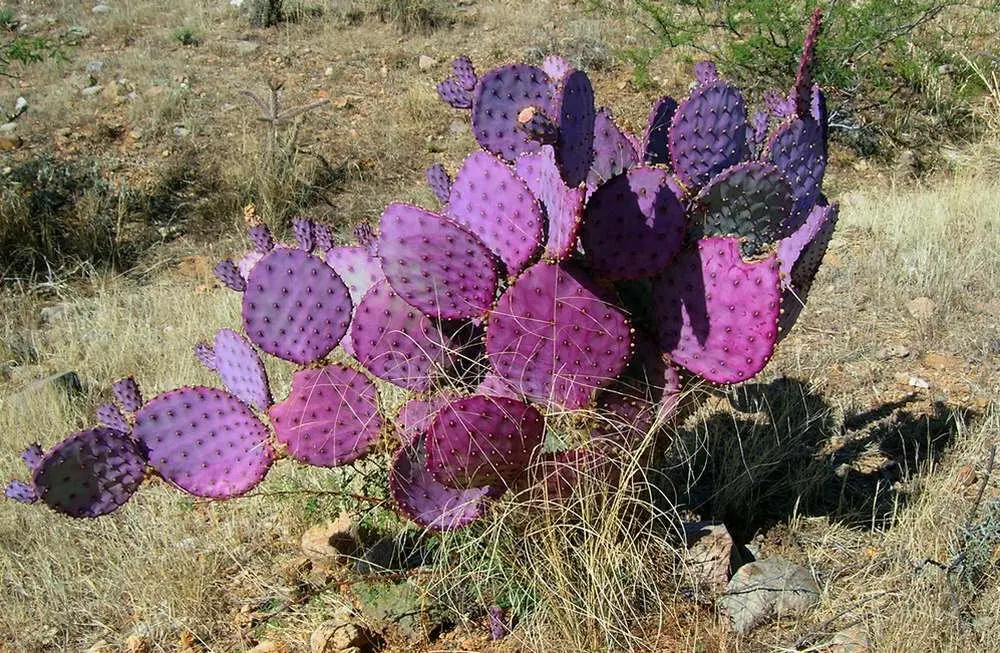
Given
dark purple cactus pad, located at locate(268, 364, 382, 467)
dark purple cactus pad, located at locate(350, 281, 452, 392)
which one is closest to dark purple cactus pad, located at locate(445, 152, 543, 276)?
dark purple cactus pad, located at locate(350, 281, 452, 392)

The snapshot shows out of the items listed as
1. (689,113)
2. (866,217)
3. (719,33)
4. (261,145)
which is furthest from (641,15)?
(689,113)

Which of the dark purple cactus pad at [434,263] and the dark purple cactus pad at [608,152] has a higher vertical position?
the dark purple cactus pad at [608,152]

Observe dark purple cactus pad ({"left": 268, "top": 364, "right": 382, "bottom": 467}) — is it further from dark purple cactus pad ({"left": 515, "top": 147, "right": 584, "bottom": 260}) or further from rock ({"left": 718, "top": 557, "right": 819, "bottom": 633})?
rock ({"left": 718, "top": 557, "right": 819, "bottom": 633})

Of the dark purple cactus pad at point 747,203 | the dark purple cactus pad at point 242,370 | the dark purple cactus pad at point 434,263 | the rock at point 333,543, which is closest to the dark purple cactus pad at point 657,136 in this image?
the dark purple cactus pad at point 747,203

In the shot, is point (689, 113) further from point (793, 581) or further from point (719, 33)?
point (719, 33)

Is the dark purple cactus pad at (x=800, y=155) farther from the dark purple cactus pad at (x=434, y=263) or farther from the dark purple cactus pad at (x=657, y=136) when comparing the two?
the dark purple cactus pad at (x=434, y=263)

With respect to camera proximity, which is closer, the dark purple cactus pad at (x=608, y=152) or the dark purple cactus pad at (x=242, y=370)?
the dark purple cactus pad at (x=242, y=370)
